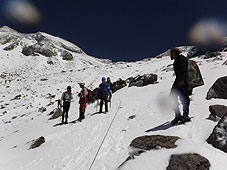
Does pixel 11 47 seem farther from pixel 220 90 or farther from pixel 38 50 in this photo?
pixel 220 90

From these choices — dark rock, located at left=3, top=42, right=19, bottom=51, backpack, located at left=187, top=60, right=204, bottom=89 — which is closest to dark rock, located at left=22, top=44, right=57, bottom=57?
dark rock, located at left=3, top=42, right=19, bottom=51

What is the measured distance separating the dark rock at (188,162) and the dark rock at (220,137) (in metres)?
0.77

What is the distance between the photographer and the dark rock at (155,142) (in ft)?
14.3

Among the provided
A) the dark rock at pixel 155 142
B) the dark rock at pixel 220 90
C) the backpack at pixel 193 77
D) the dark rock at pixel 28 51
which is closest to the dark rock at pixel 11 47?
the dark rock at pixel 28 51

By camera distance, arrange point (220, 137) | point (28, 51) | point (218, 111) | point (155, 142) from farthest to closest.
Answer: point (28, 51), point (218, 111), point (155, 142), point (220, 137)

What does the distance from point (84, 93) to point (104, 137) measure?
182 inches

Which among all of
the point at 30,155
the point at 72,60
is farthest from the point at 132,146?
the point at 72,60

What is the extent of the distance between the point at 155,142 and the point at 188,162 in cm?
112

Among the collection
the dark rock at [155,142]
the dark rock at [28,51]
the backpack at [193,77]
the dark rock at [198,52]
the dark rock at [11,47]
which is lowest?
the dark rock at [155,142]

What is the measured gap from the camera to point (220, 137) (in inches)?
163

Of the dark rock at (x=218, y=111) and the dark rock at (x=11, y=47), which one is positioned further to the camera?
the dark rock at (x=11, y=47)

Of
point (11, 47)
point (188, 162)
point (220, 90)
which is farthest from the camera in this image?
point (11, 47)

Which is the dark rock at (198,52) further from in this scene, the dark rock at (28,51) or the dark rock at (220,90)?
the dark rock at (28,51)

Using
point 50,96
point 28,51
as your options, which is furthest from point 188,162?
point 28,51
